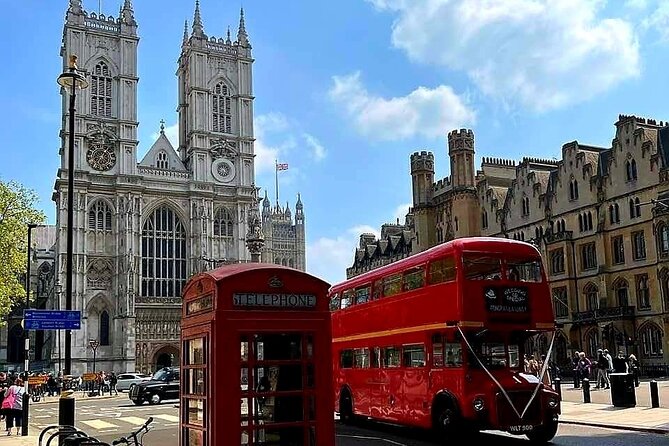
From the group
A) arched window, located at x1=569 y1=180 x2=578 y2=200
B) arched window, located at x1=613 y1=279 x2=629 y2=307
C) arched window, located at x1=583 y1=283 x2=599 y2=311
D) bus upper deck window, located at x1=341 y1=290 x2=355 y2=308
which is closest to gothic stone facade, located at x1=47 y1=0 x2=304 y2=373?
arched window, located at x1=569 y1=180 x2=578 y2=200

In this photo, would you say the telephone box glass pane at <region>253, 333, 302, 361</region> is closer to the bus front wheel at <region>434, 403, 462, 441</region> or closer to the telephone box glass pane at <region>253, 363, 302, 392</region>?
the telephone box glass pane at <region>253, 363, 302, 392</region>

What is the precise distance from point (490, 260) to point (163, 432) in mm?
10712

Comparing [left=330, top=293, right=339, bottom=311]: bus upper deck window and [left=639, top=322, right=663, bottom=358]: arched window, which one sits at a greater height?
[left=330, top=293, right=339, bottom=311]: bus upper deck window

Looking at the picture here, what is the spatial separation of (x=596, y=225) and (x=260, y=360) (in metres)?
42.5

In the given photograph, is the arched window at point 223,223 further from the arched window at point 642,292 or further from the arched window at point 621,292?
the arched window at point 642,292

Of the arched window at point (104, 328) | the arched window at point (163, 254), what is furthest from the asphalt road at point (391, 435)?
the arched window at point (163, 254)

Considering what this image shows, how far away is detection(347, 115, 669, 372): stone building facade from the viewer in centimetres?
4366

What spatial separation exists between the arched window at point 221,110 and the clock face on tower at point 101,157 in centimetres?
1277

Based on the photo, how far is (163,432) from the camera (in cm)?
2062

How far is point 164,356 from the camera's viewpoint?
3169 inches

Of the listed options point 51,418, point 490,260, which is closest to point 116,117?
point 51,418

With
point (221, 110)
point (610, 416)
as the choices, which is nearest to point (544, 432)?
point (610, 416)

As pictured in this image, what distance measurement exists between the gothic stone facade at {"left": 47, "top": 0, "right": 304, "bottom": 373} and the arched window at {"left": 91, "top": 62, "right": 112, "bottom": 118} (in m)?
0.11

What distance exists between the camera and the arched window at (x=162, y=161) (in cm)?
8625
